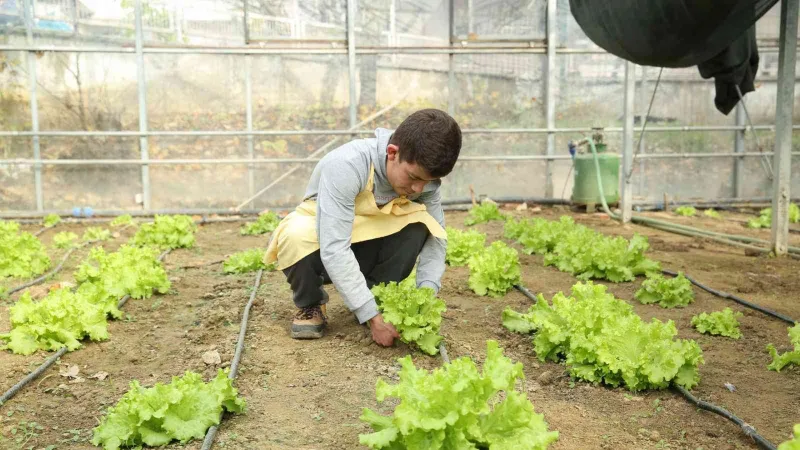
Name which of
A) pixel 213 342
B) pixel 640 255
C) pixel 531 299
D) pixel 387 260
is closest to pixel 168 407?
pixel 213 342

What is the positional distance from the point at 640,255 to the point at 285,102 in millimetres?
7833

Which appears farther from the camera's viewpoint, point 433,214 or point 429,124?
point 433,214

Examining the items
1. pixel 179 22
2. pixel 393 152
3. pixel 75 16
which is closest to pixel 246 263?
pixel 393 152

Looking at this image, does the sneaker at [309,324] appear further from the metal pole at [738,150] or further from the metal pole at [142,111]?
the metal pole at [738,150]

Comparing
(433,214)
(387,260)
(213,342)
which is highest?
(433,214)

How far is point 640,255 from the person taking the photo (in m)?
6.66

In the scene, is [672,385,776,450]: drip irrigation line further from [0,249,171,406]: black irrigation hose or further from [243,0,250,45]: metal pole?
[243,0,250,45]: metal pole

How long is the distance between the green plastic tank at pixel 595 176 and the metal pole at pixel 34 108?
885 centimetres

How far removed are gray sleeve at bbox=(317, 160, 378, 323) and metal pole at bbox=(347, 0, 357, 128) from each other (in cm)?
894

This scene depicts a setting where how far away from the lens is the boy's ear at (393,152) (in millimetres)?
3878

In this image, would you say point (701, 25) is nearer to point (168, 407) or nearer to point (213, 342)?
point (213, 342)

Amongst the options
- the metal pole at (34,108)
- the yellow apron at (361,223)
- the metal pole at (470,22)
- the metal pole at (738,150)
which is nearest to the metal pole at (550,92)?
the metal pole at (470,22)

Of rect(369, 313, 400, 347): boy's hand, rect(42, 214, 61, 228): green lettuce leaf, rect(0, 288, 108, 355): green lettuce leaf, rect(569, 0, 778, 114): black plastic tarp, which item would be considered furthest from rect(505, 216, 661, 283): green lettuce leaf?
rect(42, 214, 61, 228): green lettuce leaf

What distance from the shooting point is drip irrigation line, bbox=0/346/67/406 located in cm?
373
